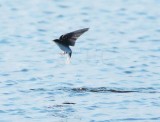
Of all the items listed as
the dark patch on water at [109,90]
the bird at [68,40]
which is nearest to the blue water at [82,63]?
the dark patch on water at [109,90]

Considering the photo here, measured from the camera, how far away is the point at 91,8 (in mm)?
18672

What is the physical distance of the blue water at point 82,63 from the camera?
33.6 ft

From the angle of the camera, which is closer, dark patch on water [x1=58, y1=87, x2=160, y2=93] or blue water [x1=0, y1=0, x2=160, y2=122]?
blue water [x1=0, y1=0, x2=160, y2=122]

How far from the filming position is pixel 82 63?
1309 cm

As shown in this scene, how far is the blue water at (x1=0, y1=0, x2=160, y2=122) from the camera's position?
10.2m

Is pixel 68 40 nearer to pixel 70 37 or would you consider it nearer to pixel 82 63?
pixel 70 37

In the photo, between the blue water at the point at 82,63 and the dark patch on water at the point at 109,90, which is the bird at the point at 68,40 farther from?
the dark patch on water at the point at 109,90

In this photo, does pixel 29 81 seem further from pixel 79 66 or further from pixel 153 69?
pixel 153 69

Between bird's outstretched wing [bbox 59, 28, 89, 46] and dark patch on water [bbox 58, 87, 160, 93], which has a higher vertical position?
bird's outstretched wing [bbox 59, 28, 89, 46]

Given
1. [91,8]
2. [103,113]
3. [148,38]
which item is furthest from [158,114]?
[91,8]

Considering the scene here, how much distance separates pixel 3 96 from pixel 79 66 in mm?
2313

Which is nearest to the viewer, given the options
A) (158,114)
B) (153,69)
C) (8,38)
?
(158,114)

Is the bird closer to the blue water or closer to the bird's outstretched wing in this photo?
the bird's outstretched wing

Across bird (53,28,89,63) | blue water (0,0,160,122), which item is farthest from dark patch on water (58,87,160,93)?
bird (53,28,89,63)
